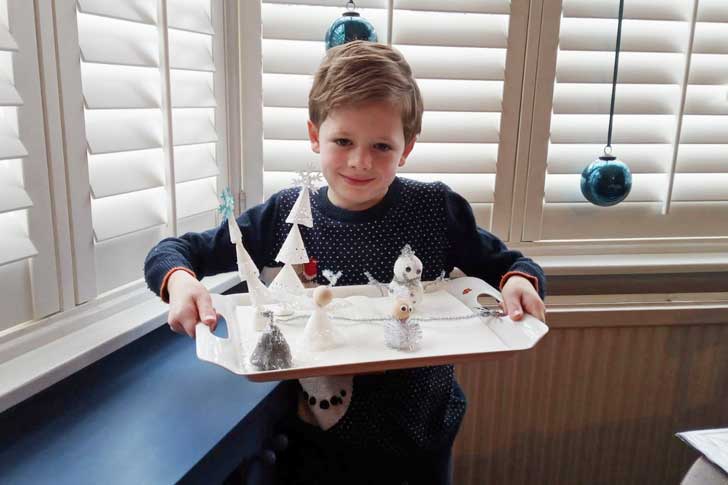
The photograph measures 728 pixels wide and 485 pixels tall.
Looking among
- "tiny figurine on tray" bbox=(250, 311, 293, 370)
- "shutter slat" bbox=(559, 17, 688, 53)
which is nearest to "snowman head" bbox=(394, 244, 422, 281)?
"tiny figurine on tray" bbox=(250, 311, 293, 370)

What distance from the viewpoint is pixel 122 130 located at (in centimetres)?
90

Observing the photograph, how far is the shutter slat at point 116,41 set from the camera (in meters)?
0.81

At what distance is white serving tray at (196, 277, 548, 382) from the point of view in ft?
2.22

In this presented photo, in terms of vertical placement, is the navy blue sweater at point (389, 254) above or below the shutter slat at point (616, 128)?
below

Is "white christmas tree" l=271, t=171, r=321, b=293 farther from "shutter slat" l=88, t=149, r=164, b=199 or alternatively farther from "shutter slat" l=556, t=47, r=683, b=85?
"shutter slat" l=556, t=47, r=683, b=85

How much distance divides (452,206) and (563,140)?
0.48 metres

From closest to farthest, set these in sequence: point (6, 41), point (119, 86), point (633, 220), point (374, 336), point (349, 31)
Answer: point (6, 41) < point (374, 336) < point (119, 86) < point (349, 31) < point (633, 220)

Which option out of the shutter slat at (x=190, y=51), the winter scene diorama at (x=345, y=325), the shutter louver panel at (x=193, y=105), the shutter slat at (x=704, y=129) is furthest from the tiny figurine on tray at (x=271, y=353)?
the shutter slat at (x=704, y=129)

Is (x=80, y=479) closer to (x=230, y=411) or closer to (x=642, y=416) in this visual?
(x=230, y=411)

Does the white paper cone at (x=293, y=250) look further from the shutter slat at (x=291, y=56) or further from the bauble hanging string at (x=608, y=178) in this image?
the bauble hanging string at (x=608, y=178)

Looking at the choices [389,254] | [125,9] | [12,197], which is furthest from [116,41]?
[389,254]

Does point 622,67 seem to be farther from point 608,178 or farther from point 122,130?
point 122,130

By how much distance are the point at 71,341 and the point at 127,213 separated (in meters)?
0.22

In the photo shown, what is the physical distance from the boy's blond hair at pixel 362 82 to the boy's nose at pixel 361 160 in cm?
7
